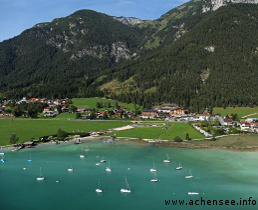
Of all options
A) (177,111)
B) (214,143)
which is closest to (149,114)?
(177,111)

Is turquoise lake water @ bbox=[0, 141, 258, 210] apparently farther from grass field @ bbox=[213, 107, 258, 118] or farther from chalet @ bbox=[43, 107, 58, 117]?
chalet @ bbox=[43, 107, 58, 117]

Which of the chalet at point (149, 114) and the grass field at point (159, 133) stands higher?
the chalet at point (149, 114)

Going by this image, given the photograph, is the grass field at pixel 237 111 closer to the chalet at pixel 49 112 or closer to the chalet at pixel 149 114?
the chalet at pixel 149 114

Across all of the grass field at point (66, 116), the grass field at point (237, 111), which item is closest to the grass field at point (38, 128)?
the grass field at point (66, 116)

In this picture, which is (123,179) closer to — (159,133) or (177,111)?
(159,133)

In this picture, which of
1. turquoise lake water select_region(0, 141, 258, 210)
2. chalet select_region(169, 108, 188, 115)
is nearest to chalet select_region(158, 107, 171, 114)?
chalet select_region(169, 108, 188, 115)

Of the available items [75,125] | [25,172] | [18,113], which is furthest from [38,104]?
[25,172]

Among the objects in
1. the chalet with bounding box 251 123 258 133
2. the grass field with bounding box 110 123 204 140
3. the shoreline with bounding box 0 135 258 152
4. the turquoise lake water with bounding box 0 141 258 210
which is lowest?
the turquoise lake water with bounding box 0 141 258 210

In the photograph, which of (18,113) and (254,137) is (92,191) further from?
(18,113)

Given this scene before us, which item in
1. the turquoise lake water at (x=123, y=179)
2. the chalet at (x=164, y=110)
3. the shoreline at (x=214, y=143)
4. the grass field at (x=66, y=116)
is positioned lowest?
the turquoise lake water at (x=123, y=179)
